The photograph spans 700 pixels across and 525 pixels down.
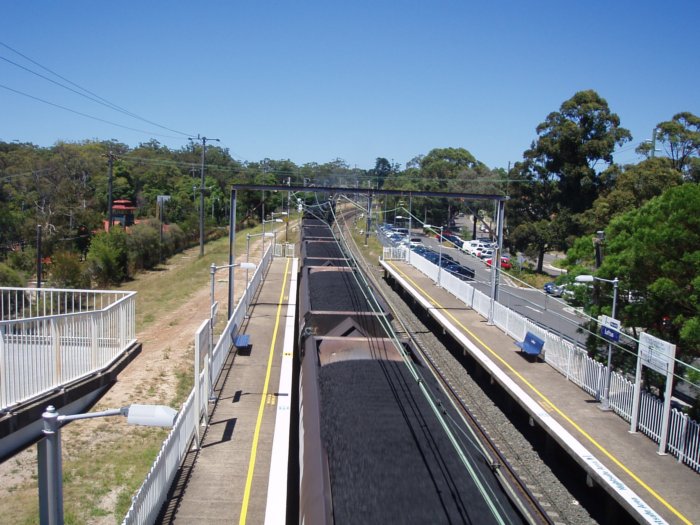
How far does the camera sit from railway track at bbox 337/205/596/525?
10523 mm

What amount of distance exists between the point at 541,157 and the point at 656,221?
103 feet

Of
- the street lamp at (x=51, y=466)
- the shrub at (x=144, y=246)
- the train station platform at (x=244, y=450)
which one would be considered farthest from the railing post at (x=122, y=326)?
the shrub at (x=144, y=246)

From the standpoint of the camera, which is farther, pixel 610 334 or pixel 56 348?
pixel 610 334

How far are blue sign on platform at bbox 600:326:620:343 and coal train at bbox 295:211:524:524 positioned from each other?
4.70 meters

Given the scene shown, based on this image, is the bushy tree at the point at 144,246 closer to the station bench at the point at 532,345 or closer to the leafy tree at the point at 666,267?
the station bench at the point at 532,345

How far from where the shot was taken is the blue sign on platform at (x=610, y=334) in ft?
43.9

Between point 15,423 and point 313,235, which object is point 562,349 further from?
point 313,235

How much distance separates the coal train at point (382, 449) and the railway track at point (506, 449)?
74cm

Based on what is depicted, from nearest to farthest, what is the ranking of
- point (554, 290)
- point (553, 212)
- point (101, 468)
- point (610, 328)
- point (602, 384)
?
point (101, 468) → point (610, 328) → point (602, 384) → point (554, 290) → point (553, 212)

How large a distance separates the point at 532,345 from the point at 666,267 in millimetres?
5584

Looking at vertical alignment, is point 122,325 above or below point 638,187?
below

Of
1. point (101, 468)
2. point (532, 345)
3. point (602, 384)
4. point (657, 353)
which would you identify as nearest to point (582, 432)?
point (602, 384)

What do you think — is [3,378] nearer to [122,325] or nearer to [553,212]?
[122,325]

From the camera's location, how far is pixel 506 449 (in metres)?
13.3
